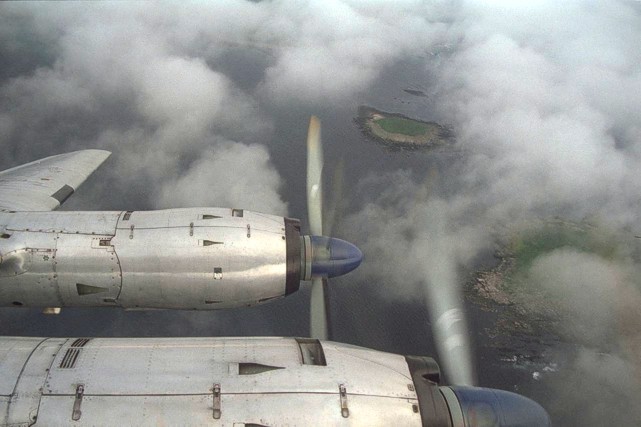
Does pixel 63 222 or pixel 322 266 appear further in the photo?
pixel 322 266

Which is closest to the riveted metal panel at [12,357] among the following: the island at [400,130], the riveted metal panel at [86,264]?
the riveted metal panel at [86,264]

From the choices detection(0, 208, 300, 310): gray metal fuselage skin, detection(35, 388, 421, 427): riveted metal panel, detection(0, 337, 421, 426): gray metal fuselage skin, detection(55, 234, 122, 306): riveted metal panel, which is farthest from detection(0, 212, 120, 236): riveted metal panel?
detection(35, 388, 421, 427): riveted metal panel

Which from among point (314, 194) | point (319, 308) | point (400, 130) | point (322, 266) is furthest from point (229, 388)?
point (400, 130)

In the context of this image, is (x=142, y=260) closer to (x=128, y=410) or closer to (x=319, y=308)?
(x=128, y=410)

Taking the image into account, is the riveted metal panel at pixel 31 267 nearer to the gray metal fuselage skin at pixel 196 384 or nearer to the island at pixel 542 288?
the gray metal fuselage skin at pixel 196 384

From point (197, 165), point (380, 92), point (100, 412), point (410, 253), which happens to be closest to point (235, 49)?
point (380, 92)
